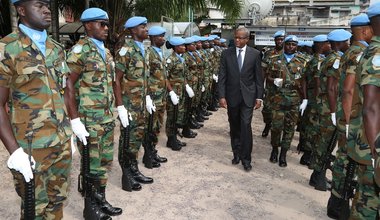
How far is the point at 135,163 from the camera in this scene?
4.32 meters

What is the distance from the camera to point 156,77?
4773 mm

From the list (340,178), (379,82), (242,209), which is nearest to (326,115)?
(340,178)

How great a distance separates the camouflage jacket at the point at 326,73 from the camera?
3.73 meters

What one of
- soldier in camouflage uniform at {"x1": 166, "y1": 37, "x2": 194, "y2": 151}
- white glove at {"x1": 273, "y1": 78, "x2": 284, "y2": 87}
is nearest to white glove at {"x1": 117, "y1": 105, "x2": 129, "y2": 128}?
soldier in camouflage uniform at {"x1": 166, "y1": 37, "x2": 194, "y2": 151}

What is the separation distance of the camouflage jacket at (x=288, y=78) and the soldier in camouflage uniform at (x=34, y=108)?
3.57 m

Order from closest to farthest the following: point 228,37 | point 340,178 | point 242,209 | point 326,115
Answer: point 340,178 → point 242,209 → point 326,115 → point 228,37

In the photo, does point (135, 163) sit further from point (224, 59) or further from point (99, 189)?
point (224, 59)

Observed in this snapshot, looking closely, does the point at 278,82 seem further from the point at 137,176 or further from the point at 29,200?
the point at 29,200

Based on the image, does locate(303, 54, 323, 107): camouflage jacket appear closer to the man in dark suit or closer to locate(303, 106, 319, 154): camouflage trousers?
locate(303, 106, 319, 154): camouflage trousers

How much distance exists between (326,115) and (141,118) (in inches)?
88.3

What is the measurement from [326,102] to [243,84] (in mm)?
1113

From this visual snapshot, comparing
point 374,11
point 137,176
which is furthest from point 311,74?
point 374,11

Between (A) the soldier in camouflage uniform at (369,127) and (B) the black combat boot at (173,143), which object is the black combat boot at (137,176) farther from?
(A) the soldier in camouflage uniform at (369,127)

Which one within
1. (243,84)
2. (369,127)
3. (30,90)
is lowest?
(243,84)
